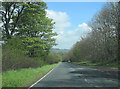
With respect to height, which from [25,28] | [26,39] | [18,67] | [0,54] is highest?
[25,28]

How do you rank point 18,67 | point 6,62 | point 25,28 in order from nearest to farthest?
point 6,62, point 18,67, point 25,28

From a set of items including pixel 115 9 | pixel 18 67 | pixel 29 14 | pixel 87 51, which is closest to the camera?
pixel 18 67

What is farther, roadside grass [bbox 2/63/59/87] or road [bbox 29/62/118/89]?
road [bbox 29/62/118/89]

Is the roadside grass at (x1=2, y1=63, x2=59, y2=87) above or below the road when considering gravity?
above

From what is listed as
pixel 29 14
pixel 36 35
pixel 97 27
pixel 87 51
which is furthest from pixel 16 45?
pixel 87 51

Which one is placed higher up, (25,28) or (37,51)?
(25,28)

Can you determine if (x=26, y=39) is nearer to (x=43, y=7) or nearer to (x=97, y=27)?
(x=43, y=7)

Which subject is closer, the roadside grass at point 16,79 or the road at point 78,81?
the roadside grass at point 16,79

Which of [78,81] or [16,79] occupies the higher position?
[16,79]

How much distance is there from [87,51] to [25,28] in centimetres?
3656

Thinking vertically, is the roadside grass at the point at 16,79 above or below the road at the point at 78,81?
above

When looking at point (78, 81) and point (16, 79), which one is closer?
point (16, 79)

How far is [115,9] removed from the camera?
2861 cm

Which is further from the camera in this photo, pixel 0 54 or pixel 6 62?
pixel 6 62
